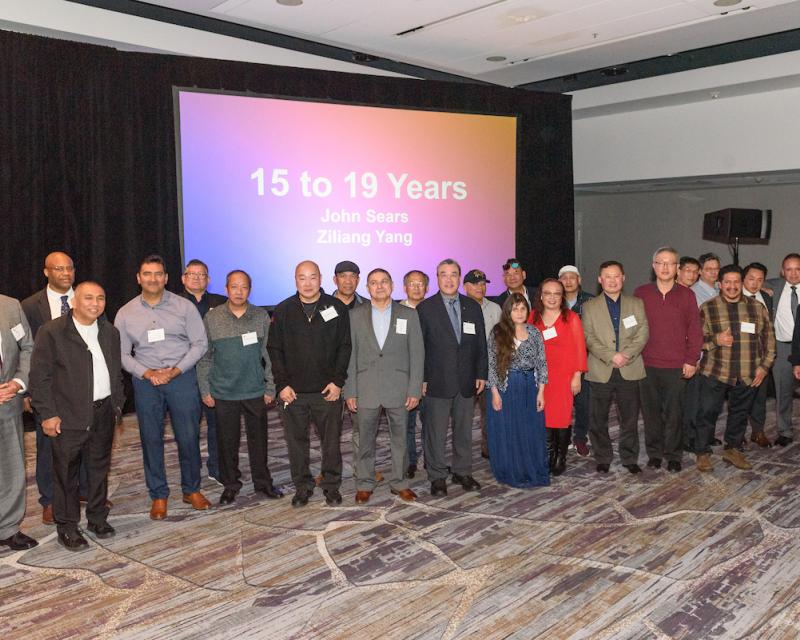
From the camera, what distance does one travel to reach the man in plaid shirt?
530cm

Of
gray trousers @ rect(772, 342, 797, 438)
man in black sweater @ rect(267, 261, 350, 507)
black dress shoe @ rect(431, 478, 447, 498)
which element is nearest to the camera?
man in black sweater @ rect(267, 261, 350, 507)

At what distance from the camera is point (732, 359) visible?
5.31 m

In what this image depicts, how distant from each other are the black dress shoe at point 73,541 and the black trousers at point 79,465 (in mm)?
18

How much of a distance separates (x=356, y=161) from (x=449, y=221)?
1.20m

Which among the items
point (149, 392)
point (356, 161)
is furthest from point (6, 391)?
point (356, 161)

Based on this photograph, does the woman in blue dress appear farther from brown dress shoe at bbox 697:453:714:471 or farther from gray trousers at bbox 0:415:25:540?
gray trousers at bbox 0:415:25:540

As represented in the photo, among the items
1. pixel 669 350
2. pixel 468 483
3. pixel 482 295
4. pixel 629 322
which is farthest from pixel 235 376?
pixel 669 350

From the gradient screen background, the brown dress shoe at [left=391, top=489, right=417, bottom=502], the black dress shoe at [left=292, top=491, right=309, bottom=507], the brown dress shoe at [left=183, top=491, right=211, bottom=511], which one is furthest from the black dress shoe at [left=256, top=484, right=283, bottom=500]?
the gradient screen background

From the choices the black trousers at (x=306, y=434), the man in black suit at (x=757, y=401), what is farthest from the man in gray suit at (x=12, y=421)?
the man in black suit at (x=757, y=401)

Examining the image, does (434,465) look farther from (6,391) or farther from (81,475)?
(6,391)

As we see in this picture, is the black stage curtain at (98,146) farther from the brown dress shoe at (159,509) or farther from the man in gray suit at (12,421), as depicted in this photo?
the brown dress shoe at (159,509)

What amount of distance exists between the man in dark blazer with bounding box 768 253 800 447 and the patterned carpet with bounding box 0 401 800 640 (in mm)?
1217

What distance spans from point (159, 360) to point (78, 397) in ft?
1.88

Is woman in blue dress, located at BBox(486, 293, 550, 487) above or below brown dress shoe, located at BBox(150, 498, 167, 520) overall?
above
